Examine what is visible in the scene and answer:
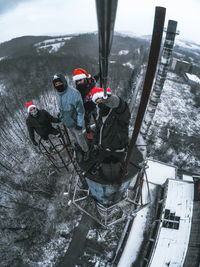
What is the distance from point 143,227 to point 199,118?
22879mm

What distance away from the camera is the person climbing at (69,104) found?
3.90 meters

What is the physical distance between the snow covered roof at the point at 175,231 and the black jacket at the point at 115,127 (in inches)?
334

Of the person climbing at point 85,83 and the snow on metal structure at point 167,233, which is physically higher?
the person climbing at point 85,83

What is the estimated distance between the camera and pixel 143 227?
10.0 metres

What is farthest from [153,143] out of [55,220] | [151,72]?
[151,72]

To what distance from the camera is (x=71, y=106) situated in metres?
4.26

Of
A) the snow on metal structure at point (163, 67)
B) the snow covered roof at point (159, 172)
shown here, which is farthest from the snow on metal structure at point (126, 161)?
the snow on metal structure at point (163, 67)

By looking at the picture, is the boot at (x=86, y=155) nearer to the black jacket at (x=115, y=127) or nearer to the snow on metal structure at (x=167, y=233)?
the black jacket at (x=115, y=127)

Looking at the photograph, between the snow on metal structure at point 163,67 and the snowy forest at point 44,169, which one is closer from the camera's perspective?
the snow on metal structure at point 163,67

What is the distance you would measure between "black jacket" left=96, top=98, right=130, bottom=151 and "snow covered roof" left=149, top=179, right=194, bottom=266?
8.48 meters

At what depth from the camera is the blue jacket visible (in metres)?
4.11

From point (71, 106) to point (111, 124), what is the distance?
1.59 m

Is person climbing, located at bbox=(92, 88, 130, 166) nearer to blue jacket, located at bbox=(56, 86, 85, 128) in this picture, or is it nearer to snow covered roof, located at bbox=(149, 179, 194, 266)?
blue jacket, located at bbox=(56, 86, 85, 128)

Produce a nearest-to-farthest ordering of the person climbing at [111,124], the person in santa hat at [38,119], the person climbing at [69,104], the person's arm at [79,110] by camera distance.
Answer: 1. the person climbing at [111,124]
2. the person climbing at [69,104]
3. the person's arm at [79,110]
4. the person in santa hat at [38,119]
